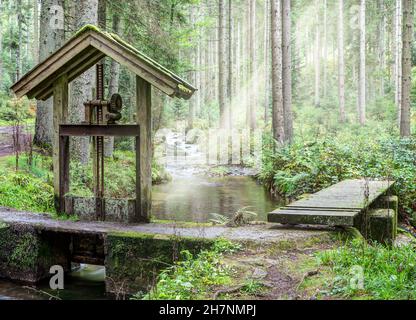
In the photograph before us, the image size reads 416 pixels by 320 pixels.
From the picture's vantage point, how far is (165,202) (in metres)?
15.9

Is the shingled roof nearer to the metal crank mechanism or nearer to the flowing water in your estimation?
the metal crank mechanism

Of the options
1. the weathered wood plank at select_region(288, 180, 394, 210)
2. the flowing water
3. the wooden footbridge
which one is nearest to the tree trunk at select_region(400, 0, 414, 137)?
the flowing water

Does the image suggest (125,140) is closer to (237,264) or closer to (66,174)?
(66,174)

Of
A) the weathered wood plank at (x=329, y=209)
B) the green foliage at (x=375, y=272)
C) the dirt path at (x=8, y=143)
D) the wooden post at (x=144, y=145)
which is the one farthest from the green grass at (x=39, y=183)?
the green foliage at (x=375, y=272)

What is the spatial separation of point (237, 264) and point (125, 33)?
52.4 ft

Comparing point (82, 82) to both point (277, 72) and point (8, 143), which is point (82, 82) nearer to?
point (8, 143)

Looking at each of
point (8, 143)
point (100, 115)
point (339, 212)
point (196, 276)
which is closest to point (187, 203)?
point (100, 115)

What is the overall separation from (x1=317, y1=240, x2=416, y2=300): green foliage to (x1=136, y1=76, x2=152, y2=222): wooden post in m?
3.71

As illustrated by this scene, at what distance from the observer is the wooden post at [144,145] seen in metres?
9.03

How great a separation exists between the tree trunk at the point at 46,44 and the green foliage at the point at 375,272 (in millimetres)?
12493

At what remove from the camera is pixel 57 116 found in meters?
9.73

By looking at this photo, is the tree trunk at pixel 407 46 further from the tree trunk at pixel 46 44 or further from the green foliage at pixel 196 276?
the green foliage at pixel 196 276
